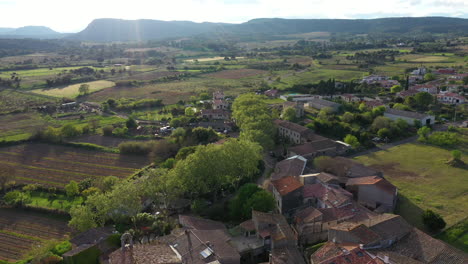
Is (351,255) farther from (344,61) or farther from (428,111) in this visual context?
(344,61)

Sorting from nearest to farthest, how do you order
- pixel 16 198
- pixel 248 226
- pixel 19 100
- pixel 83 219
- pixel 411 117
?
pixel 248 226 < pixel 83 219 < pixel 16 198 < pixel 411 117 < pixel 19 100

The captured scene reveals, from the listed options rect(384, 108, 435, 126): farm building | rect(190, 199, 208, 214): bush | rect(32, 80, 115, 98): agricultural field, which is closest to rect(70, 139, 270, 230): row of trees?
rect(190, 199, 208, 214): bush

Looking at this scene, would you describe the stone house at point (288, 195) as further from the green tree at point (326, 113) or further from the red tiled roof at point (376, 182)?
the green tree at point (326, 113)

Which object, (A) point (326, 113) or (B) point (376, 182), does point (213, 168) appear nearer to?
(B) point (376, 182)

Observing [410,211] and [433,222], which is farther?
[410,211]

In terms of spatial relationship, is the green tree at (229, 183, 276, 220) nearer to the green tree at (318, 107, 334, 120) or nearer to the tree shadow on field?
the tree shadow on field

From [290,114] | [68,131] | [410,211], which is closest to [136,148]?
[68,131]

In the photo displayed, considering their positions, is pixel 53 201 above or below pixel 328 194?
below
